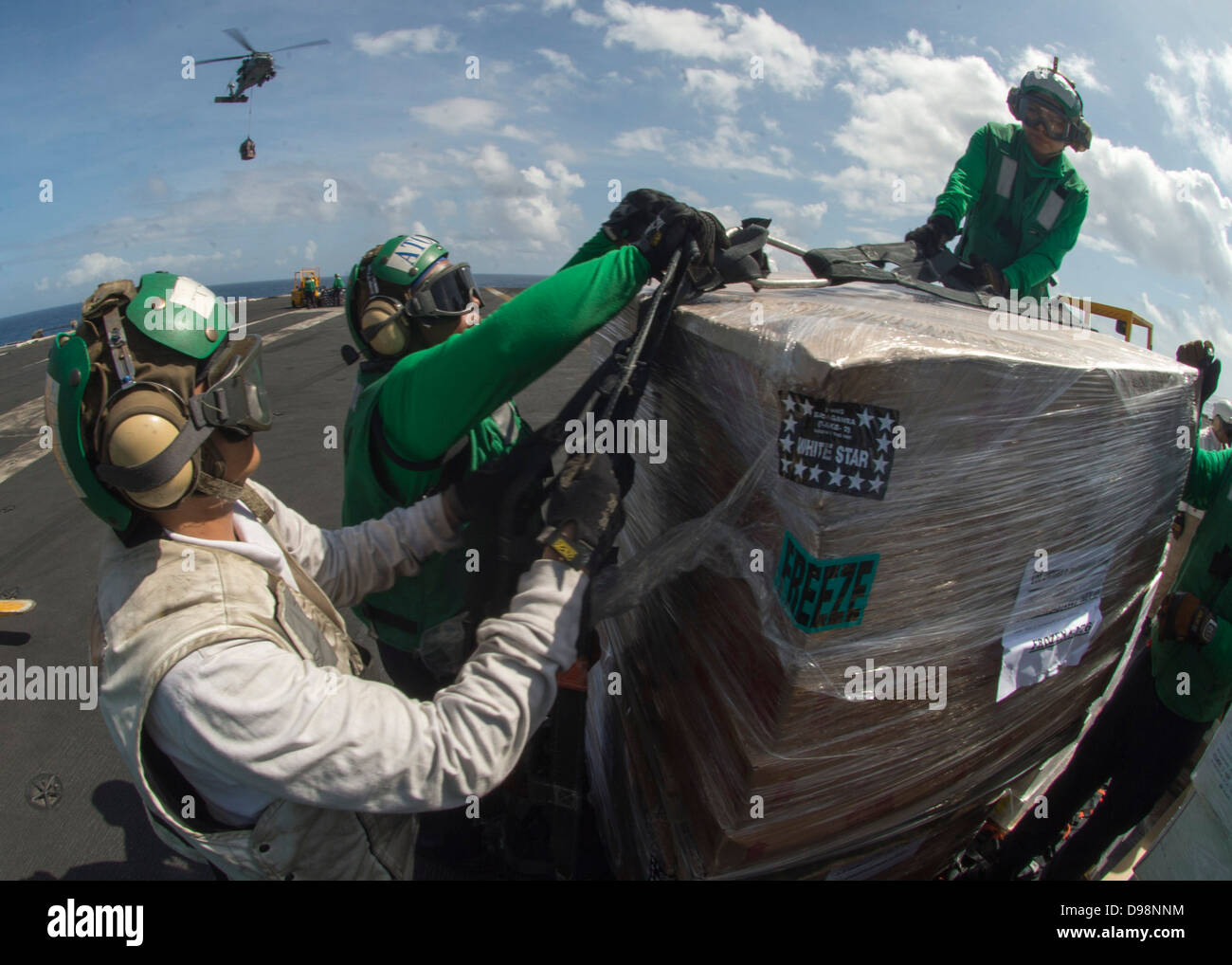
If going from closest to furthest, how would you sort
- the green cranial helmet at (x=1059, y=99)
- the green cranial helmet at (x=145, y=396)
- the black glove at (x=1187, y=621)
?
the green cranial helmet at (x=145, y=396) < the black glove at (x=1187, y=621) < the green cranial helmet at (x=1059, y=99)

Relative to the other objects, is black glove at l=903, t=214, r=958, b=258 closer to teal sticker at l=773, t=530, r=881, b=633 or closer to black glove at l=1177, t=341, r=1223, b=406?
black glove at l=1177, t=341, r=1223, b=406

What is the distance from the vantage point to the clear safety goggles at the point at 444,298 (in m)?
1.91

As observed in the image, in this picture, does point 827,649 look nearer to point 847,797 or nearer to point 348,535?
point 847,797

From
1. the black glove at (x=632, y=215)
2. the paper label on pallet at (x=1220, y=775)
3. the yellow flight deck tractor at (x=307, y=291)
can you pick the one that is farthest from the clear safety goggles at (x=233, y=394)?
the yellow flight deck tractor at (x=307, y=291)

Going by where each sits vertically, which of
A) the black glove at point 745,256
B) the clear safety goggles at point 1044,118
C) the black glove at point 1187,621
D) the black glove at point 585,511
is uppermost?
the clear safety goggles at point 1044,118

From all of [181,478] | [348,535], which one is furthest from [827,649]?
[348,535]

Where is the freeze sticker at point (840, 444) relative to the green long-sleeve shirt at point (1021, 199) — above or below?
Answer: below

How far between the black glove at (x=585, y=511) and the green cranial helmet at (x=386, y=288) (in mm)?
927

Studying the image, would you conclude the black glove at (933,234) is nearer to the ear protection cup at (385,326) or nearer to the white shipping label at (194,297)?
the ear protection cup at (385,326)

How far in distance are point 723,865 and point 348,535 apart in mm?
1175

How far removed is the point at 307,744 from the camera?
3.19ft

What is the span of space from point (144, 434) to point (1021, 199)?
128 inches

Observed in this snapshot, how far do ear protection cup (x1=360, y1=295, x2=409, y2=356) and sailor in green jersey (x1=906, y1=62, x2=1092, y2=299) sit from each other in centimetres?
192

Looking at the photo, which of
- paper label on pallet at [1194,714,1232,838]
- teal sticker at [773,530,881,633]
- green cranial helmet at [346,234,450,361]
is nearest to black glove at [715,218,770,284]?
teal sticker at [773,530,881,633]
